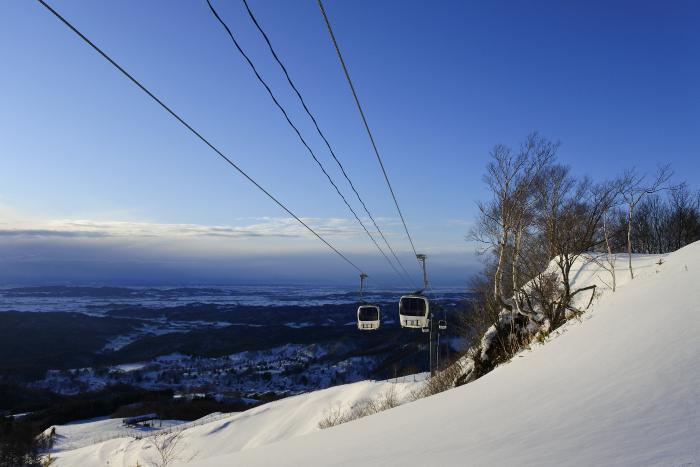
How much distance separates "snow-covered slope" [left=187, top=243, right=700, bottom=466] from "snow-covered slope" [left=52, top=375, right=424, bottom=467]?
1825 centimetres

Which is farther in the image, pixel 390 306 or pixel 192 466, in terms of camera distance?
pixel 390 306

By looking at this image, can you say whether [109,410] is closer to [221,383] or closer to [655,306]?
[221,383]

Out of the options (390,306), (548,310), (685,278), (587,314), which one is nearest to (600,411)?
(685,278)

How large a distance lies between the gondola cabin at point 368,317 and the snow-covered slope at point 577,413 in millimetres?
13337

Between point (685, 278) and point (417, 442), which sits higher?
point (685, 278)

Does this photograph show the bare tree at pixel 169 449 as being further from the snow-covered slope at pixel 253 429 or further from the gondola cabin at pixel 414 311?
the gondola cabin at pixel 414 311

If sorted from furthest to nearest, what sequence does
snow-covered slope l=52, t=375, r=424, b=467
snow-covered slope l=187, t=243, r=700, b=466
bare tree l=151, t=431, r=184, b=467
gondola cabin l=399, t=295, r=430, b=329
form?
1. bare tree l=151, t=431, r=184, b=467
2. snow-covered slope l=52, t=375, r=424, b=467
3. gondola cabin l=399, t=295, r=430, b=329
4. snow-covered slope l=187, t=243, r=700, b=466

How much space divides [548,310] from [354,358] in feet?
373

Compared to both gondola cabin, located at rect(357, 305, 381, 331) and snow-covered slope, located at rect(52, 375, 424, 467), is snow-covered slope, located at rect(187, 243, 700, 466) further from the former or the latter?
snow-covered slope, located at rect(52, 375, 424, 467)

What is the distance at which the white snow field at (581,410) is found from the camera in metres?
4.08

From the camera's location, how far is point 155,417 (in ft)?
230

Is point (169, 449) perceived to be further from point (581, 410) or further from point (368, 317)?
point (581, 410)

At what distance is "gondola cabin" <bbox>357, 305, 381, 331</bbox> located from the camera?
79.3 feet

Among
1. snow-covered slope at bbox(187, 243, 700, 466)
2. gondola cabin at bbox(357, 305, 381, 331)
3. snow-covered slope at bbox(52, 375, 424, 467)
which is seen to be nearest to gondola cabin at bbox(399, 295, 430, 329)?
gondola cabin at bbox(357, 305, 381, 331)
